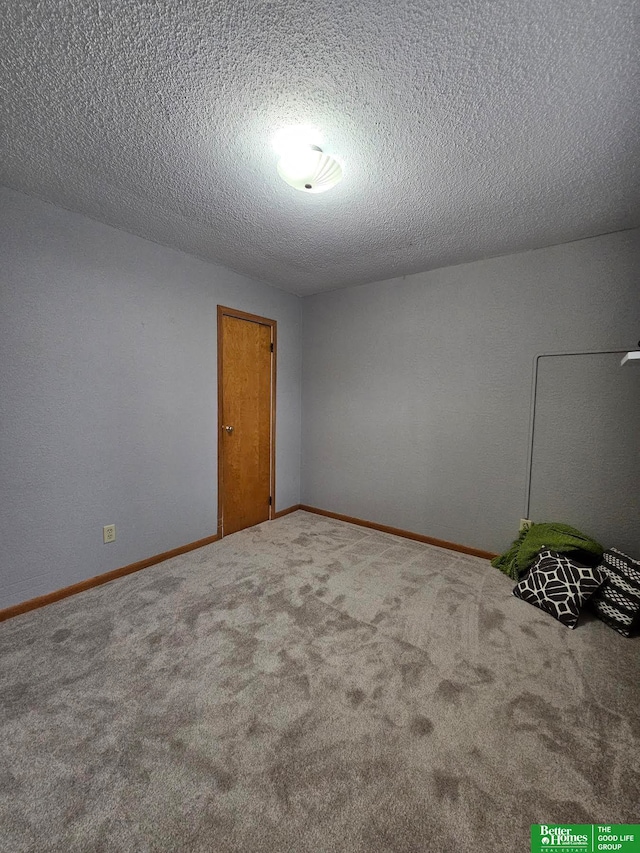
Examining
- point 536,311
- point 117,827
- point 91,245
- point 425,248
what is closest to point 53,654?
point 117,827

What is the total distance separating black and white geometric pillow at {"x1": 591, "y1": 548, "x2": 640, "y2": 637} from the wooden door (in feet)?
9.16

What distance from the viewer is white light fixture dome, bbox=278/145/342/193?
1637 mm

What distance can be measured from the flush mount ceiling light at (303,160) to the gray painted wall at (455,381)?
1755 millimetres

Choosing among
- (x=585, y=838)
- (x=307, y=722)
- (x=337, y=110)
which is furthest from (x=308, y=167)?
(x=585, y=838)

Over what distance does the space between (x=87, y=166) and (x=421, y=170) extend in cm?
170

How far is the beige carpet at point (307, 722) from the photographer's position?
3.52 ft

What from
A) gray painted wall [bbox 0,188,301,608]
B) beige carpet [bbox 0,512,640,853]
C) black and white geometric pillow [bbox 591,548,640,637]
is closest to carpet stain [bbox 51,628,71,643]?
beige carpet [bbox 0,512,640,853]

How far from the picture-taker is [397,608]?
87.0 inches

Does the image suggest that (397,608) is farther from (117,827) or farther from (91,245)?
(91,245)

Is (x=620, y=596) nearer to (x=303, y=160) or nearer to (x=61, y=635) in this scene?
(x=303, y=160)

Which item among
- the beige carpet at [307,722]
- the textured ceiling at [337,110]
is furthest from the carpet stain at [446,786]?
the textured ceiling at [337,110]

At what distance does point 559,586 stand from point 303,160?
107 inches

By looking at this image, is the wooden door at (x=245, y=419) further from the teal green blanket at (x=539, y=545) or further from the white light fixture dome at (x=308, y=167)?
the teal green blanket at (x=539, y=545)

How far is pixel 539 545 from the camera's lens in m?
2.52
